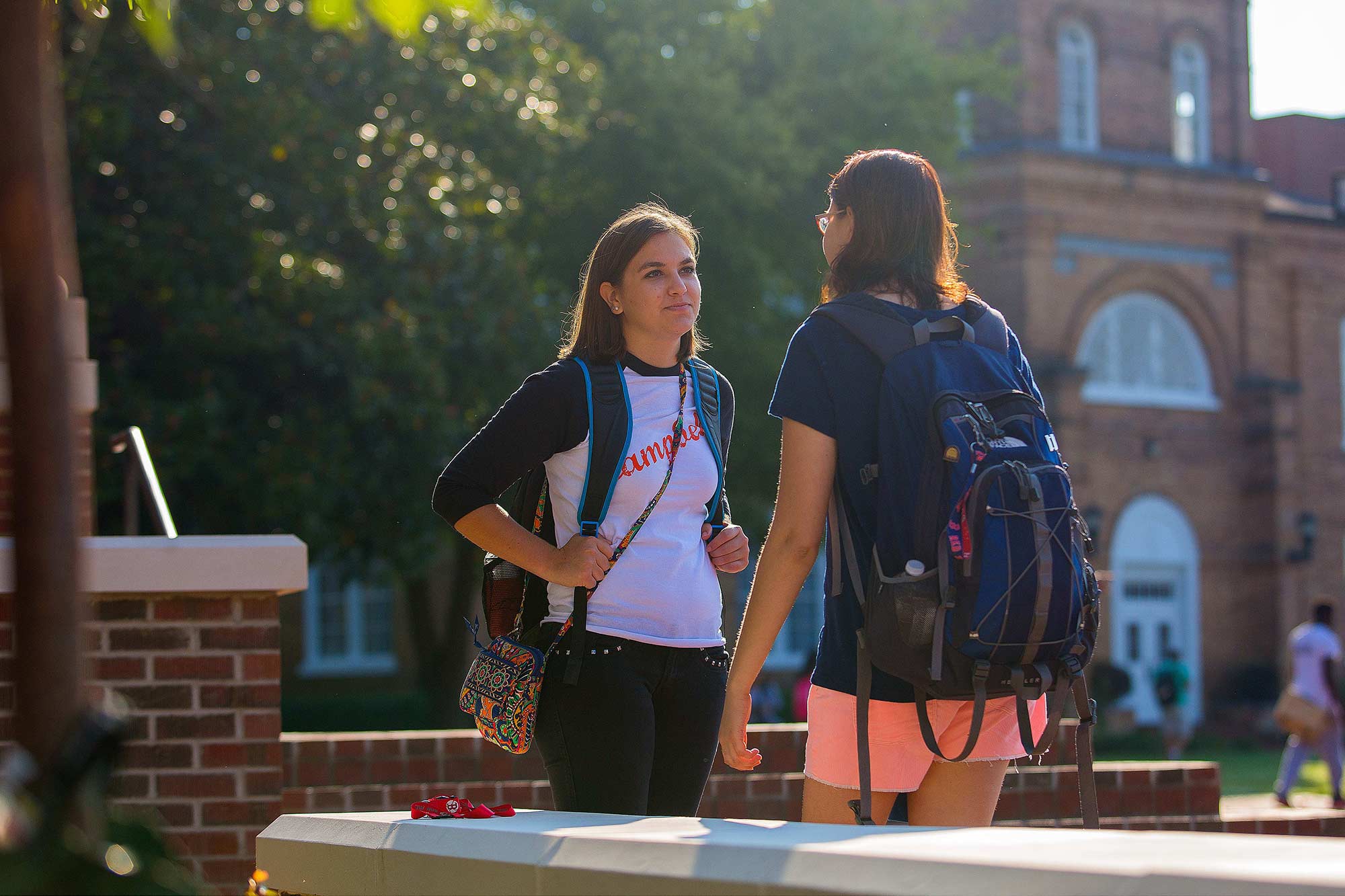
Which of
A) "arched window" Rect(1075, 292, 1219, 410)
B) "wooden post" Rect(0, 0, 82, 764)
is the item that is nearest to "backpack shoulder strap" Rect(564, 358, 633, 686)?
"wooden post" Rect(0, 0, 82, 764)

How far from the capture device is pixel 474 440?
141 inches

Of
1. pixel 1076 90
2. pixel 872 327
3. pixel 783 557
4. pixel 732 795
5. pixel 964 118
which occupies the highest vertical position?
pixel 1076 90

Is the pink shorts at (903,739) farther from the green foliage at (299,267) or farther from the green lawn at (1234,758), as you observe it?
the green lawn at (1234,758)

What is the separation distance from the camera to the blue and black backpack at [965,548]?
289cm

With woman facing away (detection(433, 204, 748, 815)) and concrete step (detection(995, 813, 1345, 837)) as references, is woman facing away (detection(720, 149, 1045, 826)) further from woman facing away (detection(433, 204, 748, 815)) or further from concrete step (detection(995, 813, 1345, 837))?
concrete step (detection(995, 813, 1345, 837))

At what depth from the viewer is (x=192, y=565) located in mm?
4648

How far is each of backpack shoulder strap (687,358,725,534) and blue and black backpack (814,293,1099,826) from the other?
62 cm

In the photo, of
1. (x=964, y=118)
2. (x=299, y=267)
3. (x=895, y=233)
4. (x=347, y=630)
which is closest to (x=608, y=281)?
(x=895, y=233)

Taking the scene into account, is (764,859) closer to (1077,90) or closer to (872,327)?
(872,327)

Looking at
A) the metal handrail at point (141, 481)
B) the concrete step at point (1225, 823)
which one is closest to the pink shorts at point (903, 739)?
the metal handrail at point (141, 481)

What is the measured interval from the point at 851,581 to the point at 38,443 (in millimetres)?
1855

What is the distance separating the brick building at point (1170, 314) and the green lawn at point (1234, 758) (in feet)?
4.69

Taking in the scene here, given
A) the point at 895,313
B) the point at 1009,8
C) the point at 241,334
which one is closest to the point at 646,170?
the point at 241,334

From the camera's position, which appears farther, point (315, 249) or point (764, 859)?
point (315, 249)
